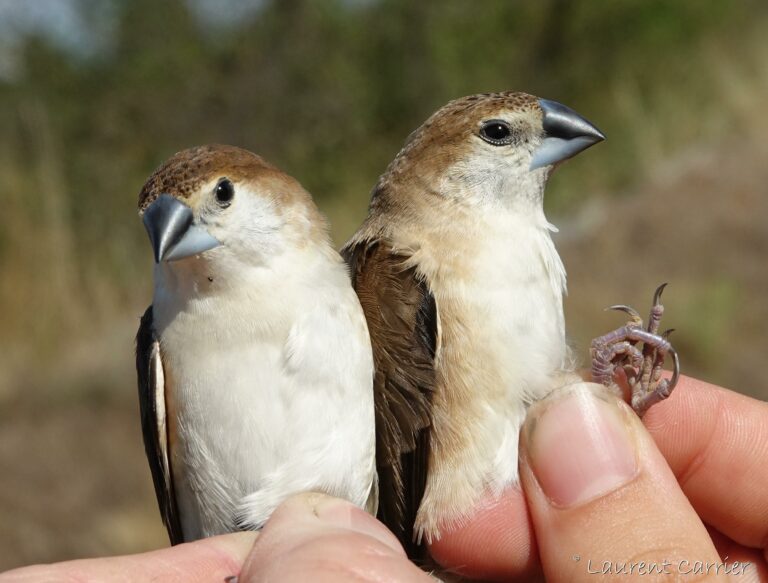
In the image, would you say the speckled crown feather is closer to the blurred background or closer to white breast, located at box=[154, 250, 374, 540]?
white breast, located at box=[154, 250, 374, 540]

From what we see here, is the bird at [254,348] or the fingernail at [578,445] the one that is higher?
the bird at [254,348]

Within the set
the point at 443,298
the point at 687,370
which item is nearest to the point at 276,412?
the point at 443,298

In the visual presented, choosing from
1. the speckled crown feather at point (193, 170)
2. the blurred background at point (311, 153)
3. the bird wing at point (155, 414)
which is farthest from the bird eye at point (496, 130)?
the blurred background at point (311, 153)

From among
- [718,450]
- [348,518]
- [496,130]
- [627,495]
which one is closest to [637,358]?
[718,450]

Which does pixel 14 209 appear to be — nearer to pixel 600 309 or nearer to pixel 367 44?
pixel 600 309

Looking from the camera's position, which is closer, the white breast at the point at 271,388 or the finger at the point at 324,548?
the finger at the point at 324,548

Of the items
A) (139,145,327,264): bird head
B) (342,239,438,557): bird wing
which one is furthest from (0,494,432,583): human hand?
(139,145,327,264): bird head

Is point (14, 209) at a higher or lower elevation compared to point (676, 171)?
higher

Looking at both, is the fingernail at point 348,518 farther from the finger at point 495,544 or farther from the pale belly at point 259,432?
the finger at point 495,544
